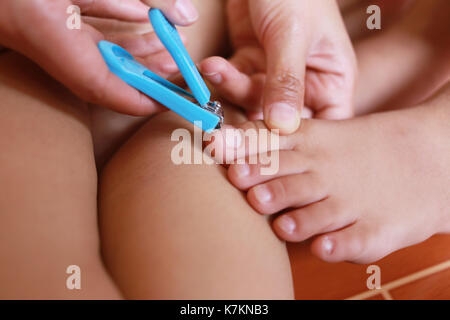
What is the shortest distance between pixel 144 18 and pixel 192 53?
4.1 inches

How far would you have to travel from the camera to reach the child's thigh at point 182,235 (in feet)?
1.40

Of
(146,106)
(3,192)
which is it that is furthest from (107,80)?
(3,192)

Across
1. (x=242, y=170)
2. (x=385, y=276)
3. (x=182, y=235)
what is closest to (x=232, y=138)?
(x=242, y=170)

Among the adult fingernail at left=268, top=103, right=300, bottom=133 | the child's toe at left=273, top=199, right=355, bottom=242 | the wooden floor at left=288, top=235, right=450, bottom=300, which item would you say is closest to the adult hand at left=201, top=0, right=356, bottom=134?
the adult fingernail at left=268, top=103, right=300, bottom=133

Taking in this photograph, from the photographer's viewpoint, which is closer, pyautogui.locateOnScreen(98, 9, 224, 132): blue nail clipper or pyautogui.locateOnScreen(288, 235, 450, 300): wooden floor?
pyautogui.locateOnScreen(98, 9, 224, 132): blue nail clipper

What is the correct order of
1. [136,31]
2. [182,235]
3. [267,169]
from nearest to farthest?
[182,235] < [267,169] < [136,31]

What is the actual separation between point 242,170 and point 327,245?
14cm

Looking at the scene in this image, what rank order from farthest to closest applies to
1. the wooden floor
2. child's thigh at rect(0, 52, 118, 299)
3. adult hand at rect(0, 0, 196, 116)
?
the wooden floor, adult hand at rect(0, 0, 196, 116), child's thigh at rect(0, 52, 118, 299)

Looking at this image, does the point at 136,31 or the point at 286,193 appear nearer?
the point at 286,193

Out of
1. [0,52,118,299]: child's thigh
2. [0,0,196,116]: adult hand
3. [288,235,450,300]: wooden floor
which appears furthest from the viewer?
[288,235,450,300]: wooden floor

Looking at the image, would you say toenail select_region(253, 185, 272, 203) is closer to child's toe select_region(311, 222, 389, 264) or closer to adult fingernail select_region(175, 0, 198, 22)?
child's toe select_region(311, 222, 389, 264)

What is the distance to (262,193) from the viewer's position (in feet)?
1.74

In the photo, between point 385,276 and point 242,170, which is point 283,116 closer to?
point 242,170

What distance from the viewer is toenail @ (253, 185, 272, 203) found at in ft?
1.72
